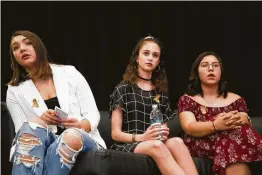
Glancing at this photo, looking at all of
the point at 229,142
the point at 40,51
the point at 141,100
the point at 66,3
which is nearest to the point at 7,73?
the point at 66,3

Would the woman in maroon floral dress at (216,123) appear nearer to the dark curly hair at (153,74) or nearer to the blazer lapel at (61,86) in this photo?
the dark curly hair at (153,74)

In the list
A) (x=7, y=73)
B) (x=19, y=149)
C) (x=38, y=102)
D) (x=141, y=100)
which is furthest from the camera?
(x=7, y=73)

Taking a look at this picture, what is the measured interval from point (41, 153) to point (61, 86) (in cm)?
49

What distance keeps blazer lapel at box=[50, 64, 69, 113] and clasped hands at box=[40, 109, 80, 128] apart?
109mm

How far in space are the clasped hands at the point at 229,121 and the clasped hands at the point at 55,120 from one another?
68 cm

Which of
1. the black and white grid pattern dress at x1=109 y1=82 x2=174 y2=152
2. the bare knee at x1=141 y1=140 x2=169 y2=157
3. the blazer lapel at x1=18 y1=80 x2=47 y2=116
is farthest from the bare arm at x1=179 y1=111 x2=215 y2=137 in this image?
the blazer lapel at x1=18 y1=80 x2=47 y2=116

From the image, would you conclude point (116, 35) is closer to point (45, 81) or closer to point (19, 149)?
point (45, 81)

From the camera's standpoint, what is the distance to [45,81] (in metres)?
2.63

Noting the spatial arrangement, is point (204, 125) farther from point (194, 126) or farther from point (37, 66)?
point (37, 66)

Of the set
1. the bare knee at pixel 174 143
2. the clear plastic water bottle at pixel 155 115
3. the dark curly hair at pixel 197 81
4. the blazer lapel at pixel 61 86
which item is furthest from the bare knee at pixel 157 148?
the dark curly hair at pixel 197 81

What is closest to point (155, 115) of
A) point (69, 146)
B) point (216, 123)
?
point (216, 123)

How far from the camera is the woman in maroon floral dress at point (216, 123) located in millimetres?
2479

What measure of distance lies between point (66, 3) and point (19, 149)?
164 cm

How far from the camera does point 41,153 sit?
2.19 meters
